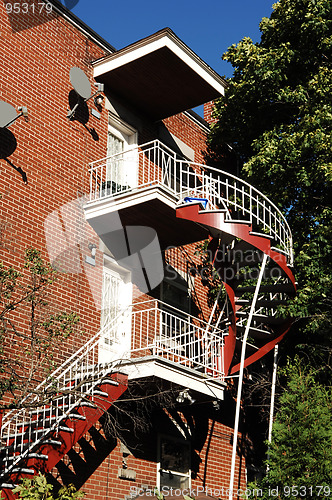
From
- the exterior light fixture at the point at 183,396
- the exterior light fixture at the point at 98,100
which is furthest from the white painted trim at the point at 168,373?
the exterior light fixture at the point at 98,100

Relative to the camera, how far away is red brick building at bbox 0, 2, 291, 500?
39.6 ft

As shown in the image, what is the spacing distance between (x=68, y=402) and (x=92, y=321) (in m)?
2.41

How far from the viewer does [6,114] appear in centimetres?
1248

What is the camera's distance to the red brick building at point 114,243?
39.6ft

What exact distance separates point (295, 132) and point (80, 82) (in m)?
5.62

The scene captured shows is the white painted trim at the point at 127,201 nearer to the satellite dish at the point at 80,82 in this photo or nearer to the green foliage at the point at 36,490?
the satellite dish at the point at 80,82

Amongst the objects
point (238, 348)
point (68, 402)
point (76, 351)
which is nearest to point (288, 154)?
point (238, 348)

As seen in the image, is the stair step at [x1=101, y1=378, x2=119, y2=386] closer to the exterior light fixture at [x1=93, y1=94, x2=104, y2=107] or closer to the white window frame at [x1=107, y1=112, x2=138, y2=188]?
the white window frame at [x1=107, y1=112, x2=138, y2=188]

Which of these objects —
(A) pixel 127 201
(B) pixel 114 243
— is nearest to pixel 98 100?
(A) pixel 127 201

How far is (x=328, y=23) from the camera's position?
17609 mm

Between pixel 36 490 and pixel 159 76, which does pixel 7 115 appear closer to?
pixel 159 76

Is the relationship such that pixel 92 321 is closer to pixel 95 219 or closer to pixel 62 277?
pixel 62 277

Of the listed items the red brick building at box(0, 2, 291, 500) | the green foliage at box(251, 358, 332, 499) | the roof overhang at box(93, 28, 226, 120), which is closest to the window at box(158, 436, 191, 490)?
the red brick building at box(0, 2, 291, 500)

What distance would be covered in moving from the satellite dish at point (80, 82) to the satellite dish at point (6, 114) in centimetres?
209
